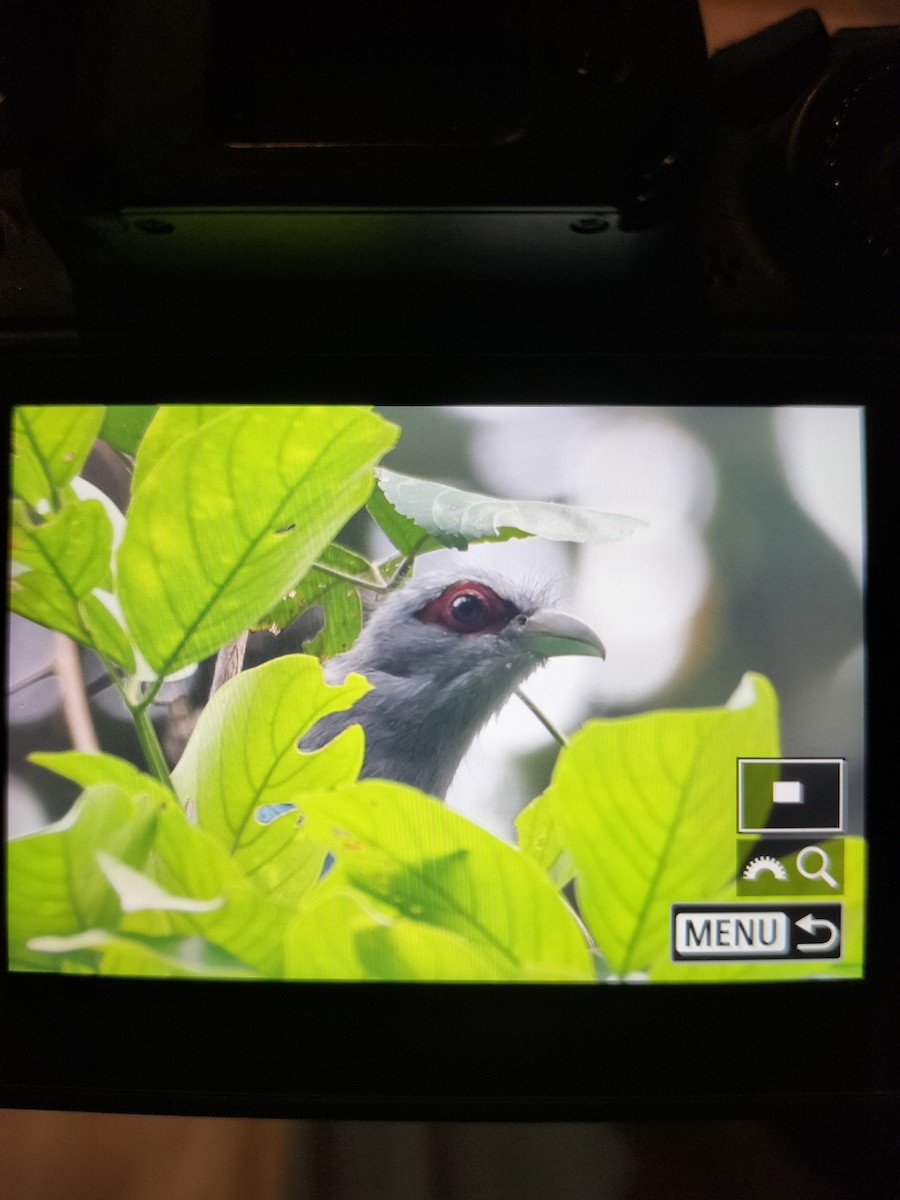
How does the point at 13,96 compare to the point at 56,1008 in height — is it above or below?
above

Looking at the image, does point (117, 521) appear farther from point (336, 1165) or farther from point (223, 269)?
point (336, 1165)

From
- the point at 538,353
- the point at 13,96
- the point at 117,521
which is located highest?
the point at 13,96

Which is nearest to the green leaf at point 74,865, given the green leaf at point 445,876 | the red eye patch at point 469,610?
the green leaf at point 445,876

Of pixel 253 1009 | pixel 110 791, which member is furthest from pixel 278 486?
pixel 253 1009

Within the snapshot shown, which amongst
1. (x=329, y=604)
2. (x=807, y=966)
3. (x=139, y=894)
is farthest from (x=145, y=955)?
(x=807, y=966)

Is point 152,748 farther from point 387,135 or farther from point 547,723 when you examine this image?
point 387,135

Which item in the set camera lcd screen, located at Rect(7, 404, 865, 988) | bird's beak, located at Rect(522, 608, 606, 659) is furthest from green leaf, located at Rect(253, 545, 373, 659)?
bird's beak, located at Rect(522, 608, 606, 659)

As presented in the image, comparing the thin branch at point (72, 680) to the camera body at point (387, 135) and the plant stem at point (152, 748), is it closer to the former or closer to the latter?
the plant stem at point (152, 748)

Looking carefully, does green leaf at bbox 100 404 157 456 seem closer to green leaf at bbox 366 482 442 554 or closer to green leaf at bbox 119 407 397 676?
green leaf at bbox 119 407 397 676
